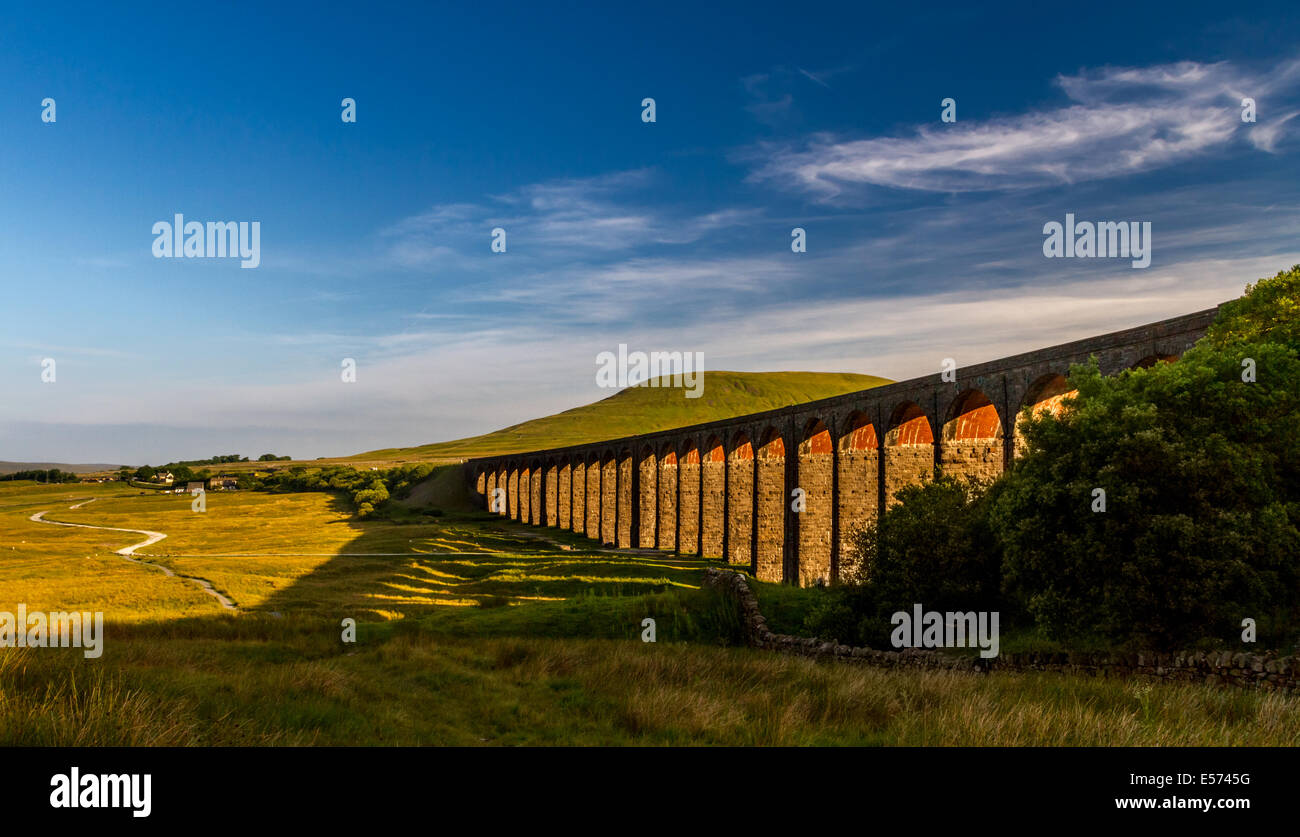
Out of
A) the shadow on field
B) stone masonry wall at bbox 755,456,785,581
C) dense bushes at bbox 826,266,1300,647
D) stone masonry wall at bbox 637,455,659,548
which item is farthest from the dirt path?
stone masonry wall at bbox 637,455,659,548

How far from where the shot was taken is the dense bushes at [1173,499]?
13266 millimetres

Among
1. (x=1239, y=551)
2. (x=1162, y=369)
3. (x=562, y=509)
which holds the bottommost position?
(x=562, y=509)

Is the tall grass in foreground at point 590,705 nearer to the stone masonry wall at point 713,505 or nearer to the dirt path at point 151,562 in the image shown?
the dirt path at point 151,562

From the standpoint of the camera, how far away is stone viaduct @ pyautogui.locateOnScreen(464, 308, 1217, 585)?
25859mm

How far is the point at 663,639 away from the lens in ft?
65.0

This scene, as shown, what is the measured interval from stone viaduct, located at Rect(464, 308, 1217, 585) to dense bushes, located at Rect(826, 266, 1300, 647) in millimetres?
6131

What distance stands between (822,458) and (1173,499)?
1019 inches

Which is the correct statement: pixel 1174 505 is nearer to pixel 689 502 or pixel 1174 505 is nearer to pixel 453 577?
pixel 453 577

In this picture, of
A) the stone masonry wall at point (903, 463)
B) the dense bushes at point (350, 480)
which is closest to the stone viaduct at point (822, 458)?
the stone masonry wall at point (903, 463)

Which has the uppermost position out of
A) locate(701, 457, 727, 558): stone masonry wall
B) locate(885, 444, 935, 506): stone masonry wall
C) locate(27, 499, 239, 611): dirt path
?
locate(885, 444, 935, 506): stone masonry wall

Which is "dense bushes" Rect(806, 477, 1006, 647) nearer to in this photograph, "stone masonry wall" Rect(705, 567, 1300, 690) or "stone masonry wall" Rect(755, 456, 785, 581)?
"stone masonry wall" Rect(705, 567, 1300, 690)
